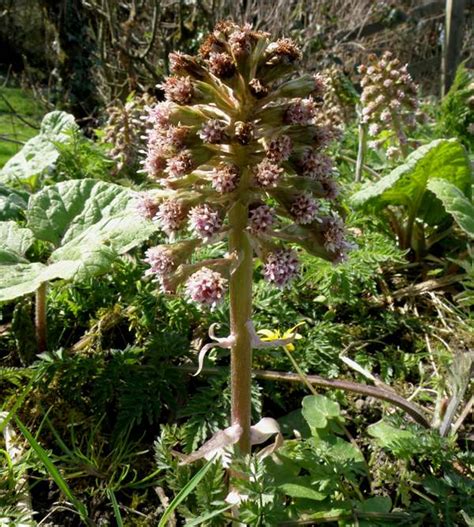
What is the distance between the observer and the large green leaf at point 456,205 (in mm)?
2576

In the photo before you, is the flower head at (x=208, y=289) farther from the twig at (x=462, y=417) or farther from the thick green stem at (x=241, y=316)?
the twig at (x=462, y=417)

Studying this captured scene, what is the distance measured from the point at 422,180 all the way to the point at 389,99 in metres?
1.12

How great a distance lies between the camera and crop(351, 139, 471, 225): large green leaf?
304 cm

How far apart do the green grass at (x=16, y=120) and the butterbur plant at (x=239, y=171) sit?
13.1ft

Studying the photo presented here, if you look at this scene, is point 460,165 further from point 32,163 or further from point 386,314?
point 32,163

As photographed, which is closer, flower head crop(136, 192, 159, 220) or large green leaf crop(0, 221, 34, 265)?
flower head crop(136, 192, 159, 220)

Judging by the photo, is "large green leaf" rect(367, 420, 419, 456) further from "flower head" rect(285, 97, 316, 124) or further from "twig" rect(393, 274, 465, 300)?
"twig" rect(393, 274, 465, 300)

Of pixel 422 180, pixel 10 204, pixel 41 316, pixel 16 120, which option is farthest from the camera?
pixel 16 120

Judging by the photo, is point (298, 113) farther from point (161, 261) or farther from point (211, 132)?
point (161, 261)

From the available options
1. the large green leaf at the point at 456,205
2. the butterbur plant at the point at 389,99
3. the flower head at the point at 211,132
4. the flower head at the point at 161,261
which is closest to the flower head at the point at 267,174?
the flower head at the point at 211,132

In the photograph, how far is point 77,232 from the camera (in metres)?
2.46

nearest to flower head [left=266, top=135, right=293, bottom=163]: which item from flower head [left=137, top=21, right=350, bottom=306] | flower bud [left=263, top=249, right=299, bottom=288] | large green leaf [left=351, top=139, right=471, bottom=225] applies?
flower head [left=137, top=21, right=350, bottom=306]

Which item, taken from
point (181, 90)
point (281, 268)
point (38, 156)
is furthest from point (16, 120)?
point (281, 268)

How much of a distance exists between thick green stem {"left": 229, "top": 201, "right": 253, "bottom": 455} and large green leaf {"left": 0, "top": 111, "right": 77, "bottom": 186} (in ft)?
7.43
